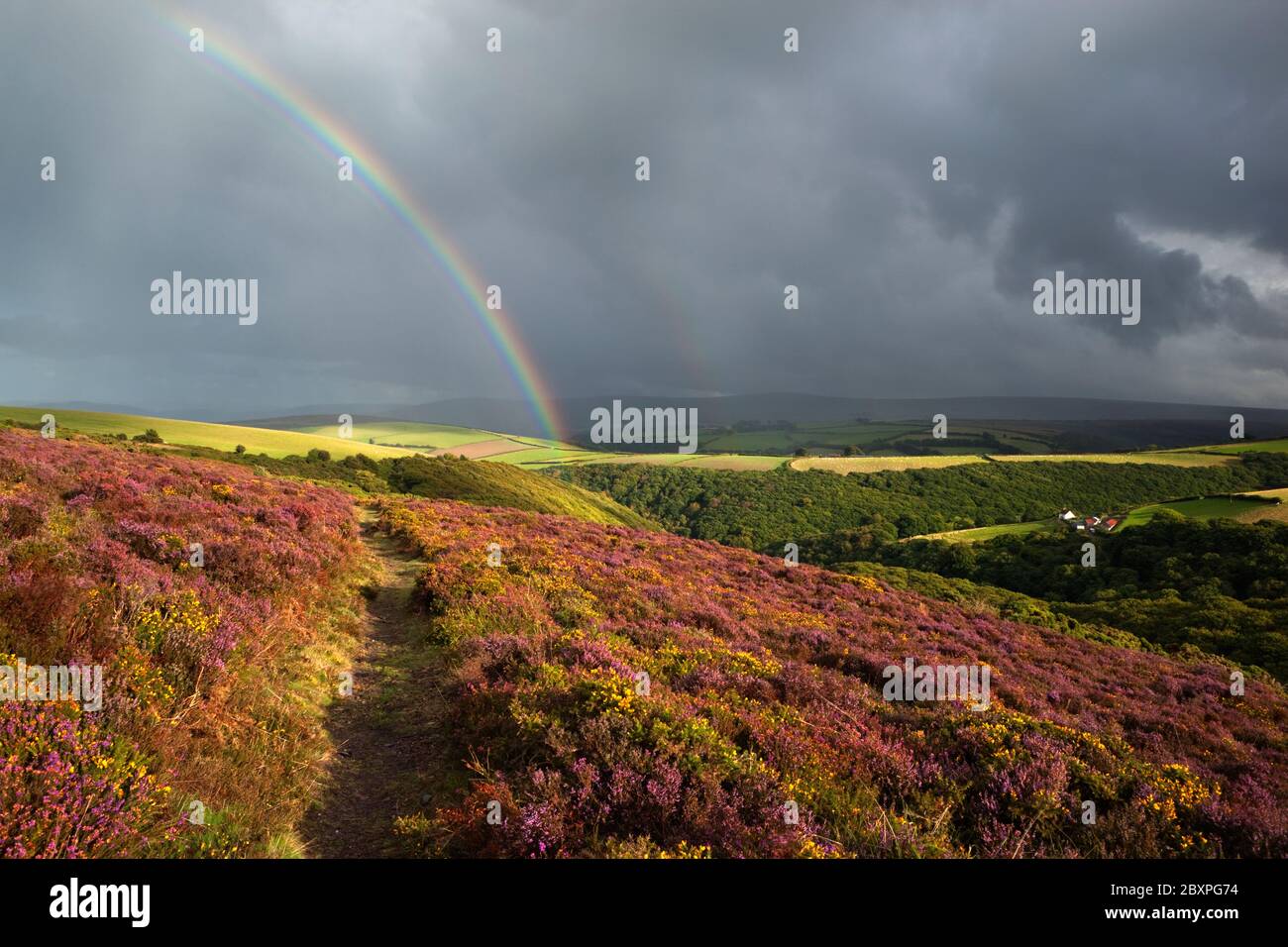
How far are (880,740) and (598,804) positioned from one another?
14.2 feet

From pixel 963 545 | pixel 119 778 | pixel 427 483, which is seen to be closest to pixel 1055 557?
pixel 963 545

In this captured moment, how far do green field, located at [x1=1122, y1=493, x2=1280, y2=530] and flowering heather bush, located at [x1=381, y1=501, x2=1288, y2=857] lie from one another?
60.2 m

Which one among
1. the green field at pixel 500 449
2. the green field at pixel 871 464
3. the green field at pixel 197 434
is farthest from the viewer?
the green field at pixel 500 449

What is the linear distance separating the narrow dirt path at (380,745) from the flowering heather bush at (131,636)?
0.97 metres

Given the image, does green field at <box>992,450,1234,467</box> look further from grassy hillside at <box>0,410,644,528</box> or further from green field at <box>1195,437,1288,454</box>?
grassy hillside at <box>0,410,644,528</box>

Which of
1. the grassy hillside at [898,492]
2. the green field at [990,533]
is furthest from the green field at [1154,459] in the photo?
the green field at [990,533]

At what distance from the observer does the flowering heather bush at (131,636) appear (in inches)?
137

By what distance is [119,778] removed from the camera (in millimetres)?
3762

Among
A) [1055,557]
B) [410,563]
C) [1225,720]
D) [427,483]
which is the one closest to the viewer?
[1225,720]

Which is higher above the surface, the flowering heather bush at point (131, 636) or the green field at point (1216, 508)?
the flowering heather bush at point (131, 636)

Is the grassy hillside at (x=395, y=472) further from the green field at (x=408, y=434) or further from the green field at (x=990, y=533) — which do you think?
the green field at (x=408, y=434)

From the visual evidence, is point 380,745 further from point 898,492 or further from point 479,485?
point 898,492

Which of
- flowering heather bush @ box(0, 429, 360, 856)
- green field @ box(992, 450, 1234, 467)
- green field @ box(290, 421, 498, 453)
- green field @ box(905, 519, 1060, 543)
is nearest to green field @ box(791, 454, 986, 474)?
green field @ box(992, 450, 1234, 467)
